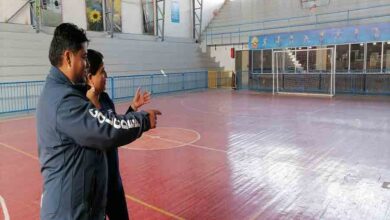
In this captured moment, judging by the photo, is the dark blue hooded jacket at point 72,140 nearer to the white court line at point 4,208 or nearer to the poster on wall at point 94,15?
the white court line at point 4,208

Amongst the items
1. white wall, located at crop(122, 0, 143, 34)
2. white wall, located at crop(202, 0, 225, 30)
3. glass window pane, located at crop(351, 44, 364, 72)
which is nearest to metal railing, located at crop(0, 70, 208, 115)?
white wall, located at crop(122, 0, 143, 34)

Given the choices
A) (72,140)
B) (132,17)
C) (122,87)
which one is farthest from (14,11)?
(72,140)

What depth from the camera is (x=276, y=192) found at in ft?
15.0

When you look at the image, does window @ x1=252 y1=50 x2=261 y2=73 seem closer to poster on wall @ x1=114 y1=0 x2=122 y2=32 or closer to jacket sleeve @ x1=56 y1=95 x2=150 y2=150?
poster on wall @ x1=114 y1=0 x2=122 y2=32

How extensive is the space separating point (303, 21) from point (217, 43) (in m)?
6.07

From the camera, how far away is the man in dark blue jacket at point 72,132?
154 cm

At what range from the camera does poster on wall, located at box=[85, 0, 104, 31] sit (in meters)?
17.3

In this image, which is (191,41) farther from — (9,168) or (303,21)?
(9,168)

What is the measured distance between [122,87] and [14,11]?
595cm

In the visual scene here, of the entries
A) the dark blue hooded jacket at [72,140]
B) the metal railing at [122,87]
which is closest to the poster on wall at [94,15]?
the metal railing at [122,87]

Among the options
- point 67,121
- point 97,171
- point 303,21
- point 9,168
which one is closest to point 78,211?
point 97,171

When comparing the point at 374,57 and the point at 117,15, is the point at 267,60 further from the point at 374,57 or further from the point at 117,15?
the point at 117,15

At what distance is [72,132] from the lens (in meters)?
1.52

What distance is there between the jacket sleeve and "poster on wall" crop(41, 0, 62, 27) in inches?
623
